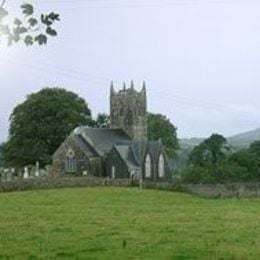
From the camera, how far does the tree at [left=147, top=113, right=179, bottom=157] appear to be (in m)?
139

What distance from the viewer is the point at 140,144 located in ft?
337

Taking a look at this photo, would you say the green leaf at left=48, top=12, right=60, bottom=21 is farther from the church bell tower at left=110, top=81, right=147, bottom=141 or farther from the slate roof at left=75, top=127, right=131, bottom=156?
the church bell tower at left=110, top=81, right=147, bottom=141

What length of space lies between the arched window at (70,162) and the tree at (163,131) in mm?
35211

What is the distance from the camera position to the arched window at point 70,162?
104287 millimetres

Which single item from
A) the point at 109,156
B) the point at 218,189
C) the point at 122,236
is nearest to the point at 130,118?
the point at 109,156

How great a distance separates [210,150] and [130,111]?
14240 mm

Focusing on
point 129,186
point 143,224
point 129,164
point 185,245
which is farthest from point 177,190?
point 185,245

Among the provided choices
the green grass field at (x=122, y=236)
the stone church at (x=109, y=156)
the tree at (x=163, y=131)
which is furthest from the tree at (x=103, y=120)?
the green grass field at (x=122, y=236)

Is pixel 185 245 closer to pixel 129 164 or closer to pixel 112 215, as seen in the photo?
pixel 112 215

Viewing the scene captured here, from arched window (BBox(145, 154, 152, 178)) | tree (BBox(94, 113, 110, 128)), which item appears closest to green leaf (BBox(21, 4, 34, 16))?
arched window (BBox(145, 154, 152, 178))

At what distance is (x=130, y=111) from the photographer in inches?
4483

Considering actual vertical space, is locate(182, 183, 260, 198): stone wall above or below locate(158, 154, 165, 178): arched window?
below

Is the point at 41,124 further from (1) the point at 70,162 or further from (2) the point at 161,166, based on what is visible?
(2) the point at 161,166

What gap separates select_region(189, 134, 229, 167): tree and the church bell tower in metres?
8.38
